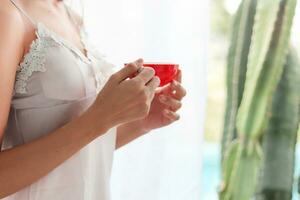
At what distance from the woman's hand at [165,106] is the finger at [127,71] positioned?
19cm

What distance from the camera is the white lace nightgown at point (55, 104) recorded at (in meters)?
0.74

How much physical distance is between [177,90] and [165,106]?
0.05 metres

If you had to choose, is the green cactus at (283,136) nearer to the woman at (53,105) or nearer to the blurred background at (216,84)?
the blurred background at (216,84)

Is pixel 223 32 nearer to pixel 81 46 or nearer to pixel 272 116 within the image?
pixel 272 116

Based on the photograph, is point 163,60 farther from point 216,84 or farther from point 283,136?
point 283,136

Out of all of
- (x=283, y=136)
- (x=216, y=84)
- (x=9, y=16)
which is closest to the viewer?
(x=9, y=16)

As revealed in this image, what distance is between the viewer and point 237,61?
43.9 inches

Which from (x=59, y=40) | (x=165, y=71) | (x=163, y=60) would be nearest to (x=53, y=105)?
(x=59, y=40)

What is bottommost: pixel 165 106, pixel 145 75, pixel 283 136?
pixel 283 136

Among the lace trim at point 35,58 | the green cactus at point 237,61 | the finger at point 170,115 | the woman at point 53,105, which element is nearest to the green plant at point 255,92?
the green cactus at point 237,61

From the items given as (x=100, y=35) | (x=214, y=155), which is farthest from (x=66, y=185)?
(x=214, y=155)

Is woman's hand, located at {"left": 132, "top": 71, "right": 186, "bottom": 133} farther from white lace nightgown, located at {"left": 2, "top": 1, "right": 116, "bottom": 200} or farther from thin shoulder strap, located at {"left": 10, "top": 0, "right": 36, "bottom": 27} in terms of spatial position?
thin shoulder strap, located at {"left": 10, "top": 0, "right": 36, "bottom": 27}

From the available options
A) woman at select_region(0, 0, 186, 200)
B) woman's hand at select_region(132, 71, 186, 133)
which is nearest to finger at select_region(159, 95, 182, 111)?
woman's hand at select_region(132, 71, 186, 133)

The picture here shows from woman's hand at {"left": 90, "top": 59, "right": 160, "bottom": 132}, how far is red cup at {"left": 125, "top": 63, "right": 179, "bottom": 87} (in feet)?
0.30
